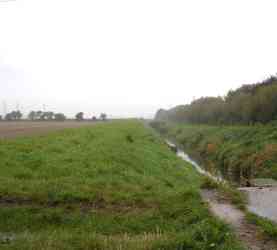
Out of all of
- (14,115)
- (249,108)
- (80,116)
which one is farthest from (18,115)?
(249,108)

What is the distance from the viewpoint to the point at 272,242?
5.16 metres

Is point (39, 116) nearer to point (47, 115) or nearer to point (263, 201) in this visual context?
point (47, 115)

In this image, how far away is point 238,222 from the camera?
20.0 ft

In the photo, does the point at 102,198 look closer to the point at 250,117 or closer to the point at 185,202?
the point at 185,202

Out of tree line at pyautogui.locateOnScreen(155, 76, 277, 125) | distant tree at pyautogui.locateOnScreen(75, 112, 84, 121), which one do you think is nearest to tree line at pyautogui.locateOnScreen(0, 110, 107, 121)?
distant tree at pyautogui.locateOnScreen(75, 112, 84, 121)

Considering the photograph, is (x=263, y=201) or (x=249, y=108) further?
(x=249, y=108)

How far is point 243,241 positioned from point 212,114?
46.1 metres

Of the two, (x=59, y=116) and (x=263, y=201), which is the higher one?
(x=59, y=116)

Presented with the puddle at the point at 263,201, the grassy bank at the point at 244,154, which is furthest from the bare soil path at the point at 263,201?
the grassy bank at the point at 244,154

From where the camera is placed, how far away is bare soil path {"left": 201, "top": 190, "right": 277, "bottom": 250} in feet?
16.5

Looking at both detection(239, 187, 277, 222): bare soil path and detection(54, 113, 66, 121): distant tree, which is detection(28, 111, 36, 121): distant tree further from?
detection(239, 187, 277, 222): bare soil path

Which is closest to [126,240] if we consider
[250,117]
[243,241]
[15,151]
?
[243,241]

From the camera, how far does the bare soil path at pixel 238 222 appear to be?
5.04 metres

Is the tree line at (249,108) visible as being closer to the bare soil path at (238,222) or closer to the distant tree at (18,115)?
the bare soil path at (238,222)
